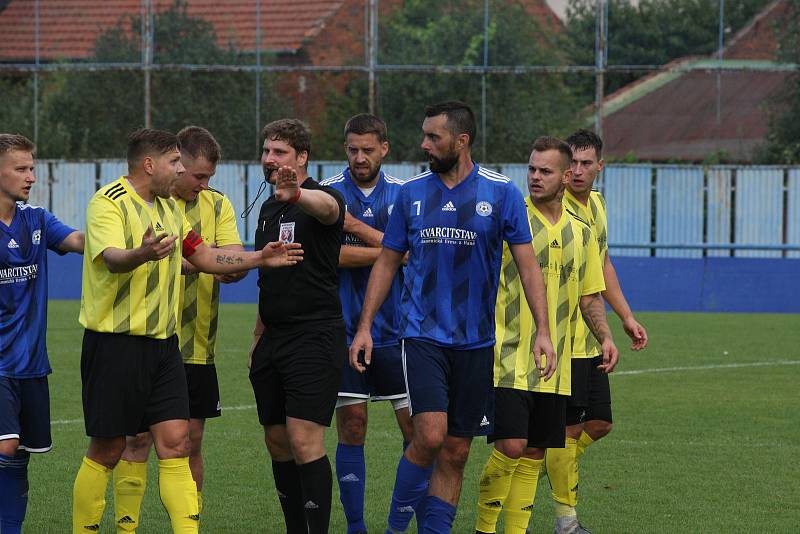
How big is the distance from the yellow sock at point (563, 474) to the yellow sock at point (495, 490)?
0.65 m

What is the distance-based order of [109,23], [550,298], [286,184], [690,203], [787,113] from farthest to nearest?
[109,23] < [787,113] < [690,203] < [550,298] < [286,184]

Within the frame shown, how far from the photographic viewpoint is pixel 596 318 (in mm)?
7148

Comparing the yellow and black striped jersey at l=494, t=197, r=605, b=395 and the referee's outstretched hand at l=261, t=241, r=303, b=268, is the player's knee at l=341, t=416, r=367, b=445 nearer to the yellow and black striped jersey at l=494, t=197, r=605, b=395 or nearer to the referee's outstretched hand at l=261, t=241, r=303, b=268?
the yellow and black striped jersey at l=494, t=197, r=605, b=395

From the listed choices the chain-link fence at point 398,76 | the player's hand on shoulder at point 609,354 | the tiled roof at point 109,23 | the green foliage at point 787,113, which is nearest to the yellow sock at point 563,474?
the player's hand on shoulder at point 609,354

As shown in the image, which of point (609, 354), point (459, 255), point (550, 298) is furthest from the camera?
point (609, 354)

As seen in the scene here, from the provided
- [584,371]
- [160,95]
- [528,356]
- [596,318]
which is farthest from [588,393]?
[160,95]

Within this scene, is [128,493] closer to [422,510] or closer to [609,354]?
[422,510]

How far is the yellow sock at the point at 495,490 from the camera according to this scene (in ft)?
21.8

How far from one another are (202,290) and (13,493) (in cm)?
144

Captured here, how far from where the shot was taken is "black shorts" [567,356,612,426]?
7.31 meters

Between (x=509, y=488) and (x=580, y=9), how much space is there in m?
21.4

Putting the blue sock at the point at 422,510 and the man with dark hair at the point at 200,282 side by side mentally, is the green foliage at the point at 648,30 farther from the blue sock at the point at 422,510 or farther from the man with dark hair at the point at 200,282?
the blue sock at the point at 422,510

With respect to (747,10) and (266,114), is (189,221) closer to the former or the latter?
(266,114)

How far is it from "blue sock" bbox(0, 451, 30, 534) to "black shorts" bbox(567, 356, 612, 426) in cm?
291
